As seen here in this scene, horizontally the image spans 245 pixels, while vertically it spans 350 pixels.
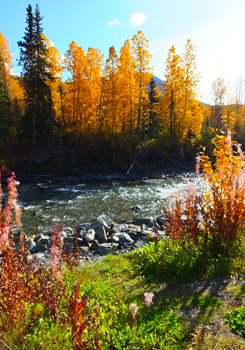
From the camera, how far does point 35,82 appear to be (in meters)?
24.3

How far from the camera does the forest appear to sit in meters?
24.7

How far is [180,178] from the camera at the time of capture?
24.1 m

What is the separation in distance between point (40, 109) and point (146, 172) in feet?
45.2

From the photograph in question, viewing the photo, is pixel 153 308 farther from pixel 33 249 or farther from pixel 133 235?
pixel 33 249

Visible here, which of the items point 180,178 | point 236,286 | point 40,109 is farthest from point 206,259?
point 40,109

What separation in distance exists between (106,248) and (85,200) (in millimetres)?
8213

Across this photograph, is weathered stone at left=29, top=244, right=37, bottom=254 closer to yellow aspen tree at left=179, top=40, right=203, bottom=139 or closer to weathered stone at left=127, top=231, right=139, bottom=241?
weathered stone at left=127, top=231, right=139, bottom=241

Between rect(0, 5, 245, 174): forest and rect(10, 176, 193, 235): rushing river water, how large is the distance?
5893 mm

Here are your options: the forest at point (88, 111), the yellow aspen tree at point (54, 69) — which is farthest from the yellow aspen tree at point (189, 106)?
the yellow aspen tree at point (54, 69)

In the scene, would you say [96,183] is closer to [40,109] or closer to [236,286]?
[40,109]

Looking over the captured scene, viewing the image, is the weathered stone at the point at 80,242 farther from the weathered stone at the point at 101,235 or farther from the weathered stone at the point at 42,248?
the weathered stone at the point at 42,248

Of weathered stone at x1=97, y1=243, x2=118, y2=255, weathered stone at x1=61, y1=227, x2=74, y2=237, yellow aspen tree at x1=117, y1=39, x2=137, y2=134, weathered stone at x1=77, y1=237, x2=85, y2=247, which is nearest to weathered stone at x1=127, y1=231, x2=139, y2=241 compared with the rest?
weathered stone at x1=97, y1=243, x2=118, y2=255

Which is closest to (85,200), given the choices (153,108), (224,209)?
(224,209)

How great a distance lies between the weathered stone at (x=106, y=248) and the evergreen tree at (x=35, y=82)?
20655mm
